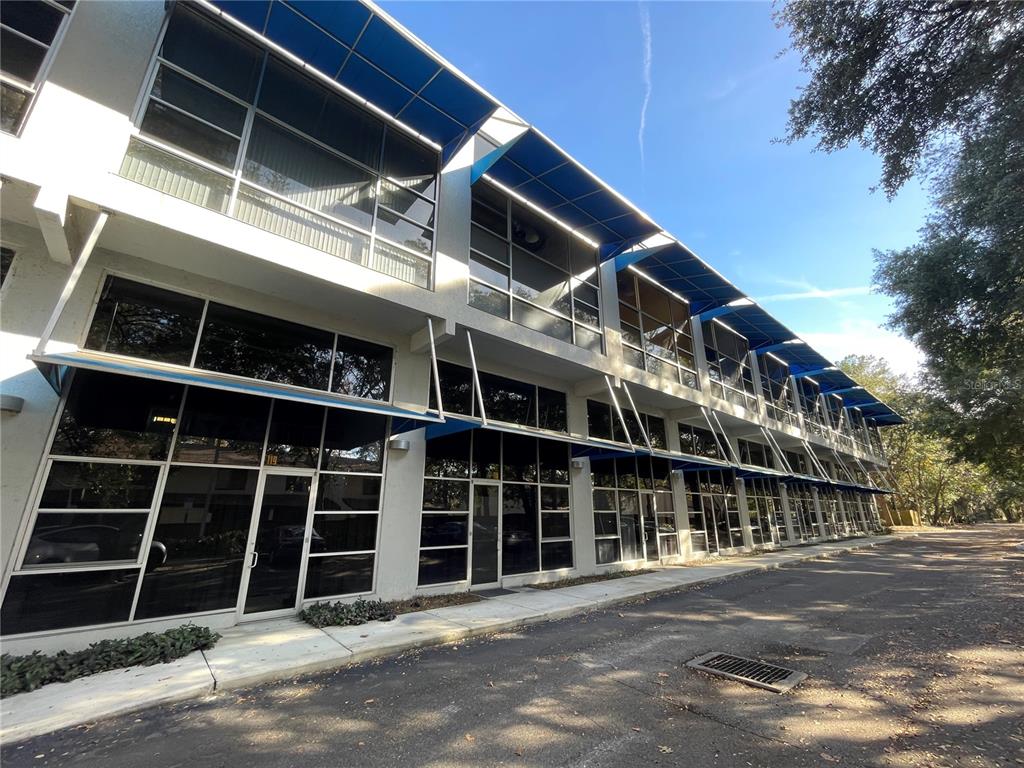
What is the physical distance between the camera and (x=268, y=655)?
538 cm

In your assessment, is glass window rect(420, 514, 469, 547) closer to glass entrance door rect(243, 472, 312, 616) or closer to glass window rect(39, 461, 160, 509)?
glass entrance door rect(243, 472, 312, 616)

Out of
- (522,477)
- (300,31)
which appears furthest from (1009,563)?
(300,31)

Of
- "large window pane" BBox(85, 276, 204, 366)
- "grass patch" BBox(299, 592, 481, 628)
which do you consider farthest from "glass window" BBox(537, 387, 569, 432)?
"large window pane" BBox(85, 276, 204, 366)

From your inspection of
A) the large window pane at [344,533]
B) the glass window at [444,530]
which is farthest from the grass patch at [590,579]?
the large window pane at [344,533]

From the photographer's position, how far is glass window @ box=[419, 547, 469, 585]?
8.60m

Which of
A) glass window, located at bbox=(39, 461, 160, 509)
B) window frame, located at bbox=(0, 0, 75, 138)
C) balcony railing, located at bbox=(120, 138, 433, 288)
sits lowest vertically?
glass window, located at bbox=(39, 461, 160, 509)

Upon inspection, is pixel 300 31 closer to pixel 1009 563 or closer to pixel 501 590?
pixel 501 590

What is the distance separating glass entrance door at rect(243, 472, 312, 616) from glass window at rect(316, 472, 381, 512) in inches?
11.0

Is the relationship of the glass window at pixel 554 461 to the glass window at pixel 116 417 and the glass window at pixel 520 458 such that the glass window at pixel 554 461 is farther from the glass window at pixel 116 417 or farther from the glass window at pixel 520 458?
the glass window at pixel 116 417

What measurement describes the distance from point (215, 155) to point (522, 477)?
8802 millimetres

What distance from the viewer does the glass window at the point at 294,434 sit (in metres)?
7.39

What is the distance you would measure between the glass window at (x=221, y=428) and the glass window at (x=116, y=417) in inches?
7.5

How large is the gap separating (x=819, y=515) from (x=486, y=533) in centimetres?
2317

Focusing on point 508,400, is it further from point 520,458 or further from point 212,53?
point 212,53
